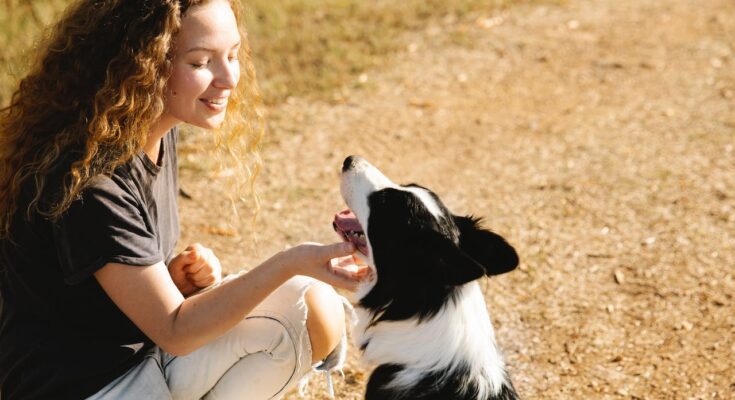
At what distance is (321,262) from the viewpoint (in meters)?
2.30

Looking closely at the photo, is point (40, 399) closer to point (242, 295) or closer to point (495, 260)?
point (242, 295)

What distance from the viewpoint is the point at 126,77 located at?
91.2 inches

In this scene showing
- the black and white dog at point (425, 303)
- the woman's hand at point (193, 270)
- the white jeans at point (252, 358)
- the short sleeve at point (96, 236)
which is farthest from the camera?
the woman's hand at point (193, 270)

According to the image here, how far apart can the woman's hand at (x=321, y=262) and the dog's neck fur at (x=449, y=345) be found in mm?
263

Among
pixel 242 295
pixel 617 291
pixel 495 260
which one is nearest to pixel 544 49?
pixel 617 291

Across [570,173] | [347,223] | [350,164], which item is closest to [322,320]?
[347,223]

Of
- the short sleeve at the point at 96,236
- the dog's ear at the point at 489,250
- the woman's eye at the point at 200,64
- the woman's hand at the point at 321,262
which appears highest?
the woman's eye at the point at 200,64

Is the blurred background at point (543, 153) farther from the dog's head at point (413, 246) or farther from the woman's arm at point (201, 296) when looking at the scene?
the woman's arm at point (201, 296)

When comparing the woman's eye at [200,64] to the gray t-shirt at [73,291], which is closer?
the gray t-shirt at [73,291]

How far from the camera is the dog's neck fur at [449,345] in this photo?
2.46 meters

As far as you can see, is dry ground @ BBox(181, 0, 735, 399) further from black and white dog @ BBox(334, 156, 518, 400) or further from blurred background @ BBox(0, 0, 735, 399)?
black and white dog @ BBox(334, 156, 518, 400)

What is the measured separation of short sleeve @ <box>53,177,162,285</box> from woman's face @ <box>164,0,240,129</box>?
36 cm

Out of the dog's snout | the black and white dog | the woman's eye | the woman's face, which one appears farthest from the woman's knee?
the woman's eye

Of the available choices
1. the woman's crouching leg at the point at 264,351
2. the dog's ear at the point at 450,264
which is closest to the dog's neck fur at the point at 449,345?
the dog's ear at the point at 450,264
